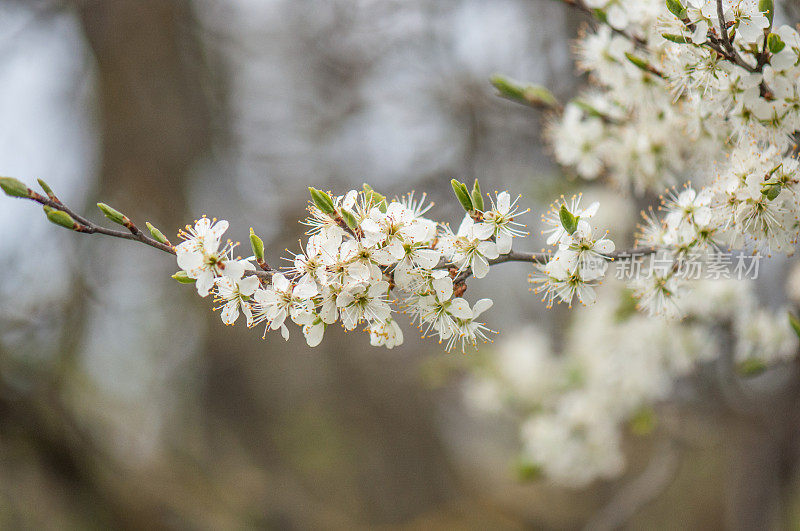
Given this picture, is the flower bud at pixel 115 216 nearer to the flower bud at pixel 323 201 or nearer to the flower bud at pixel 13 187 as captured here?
the flower bud at pixel 13 187

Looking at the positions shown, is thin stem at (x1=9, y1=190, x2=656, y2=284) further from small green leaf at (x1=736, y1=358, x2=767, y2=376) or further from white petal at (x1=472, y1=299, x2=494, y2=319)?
small green leaf at (x1=736, y1=358, x2=767, y2=376)

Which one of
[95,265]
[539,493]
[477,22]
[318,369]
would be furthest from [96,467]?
[539,493]

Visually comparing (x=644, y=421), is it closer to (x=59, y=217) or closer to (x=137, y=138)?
(x=59, y=217)

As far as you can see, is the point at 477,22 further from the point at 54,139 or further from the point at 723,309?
the point at 54,139

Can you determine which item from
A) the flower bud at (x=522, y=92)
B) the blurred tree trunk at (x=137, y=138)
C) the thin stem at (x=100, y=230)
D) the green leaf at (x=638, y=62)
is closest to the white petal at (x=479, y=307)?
the thin stem at (x=100, y=230)

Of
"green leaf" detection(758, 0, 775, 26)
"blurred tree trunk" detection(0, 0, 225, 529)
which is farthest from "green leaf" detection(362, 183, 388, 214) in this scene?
"blurred tree trunk" detection(0, 0, 225, 529)

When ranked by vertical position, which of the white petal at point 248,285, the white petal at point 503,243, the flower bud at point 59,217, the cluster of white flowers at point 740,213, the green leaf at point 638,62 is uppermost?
the green leaf at point 638,62

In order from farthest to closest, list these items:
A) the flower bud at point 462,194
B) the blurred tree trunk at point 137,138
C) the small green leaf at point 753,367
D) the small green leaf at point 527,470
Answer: the blurred tree trunk at point 137,138, the small green leaf at point 527,470, the small green leaf at point 753,367, the flower bud at point 462,194

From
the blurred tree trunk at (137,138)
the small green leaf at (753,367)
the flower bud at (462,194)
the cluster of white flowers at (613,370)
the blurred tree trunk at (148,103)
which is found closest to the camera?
the flower bud at (462,194)
